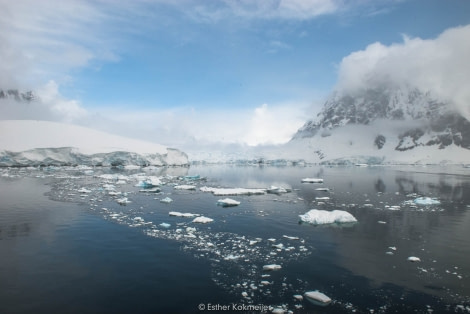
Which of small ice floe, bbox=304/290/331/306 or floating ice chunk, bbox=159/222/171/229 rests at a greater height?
floating ice chunk, bbox=159/222/171/229

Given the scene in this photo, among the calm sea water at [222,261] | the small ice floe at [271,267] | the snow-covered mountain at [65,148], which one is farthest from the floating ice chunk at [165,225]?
the snow-covered mountain at [65,148]

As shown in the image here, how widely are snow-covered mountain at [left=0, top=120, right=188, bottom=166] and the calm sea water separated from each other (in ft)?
182

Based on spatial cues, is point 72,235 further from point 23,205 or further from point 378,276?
point 378,276

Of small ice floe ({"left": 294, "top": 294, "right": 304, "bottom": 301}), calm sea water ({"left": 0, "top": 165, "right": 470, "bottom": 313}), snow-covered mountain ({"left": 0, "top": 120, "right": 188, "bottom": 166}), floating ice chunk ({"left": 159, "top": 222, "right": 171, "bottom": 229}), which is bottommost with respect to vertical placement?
small ice floe ({"left": 294, "top": 294, "right": 304, "bottom": 301})

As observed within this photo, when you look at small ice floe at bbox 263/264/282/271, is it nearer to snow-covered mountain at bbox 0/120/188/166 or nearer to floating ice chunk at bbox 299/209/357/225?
floating ice chunk at bbox 299/209/357/225

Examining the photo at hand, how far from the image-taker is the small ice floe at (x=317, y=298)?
8594mm

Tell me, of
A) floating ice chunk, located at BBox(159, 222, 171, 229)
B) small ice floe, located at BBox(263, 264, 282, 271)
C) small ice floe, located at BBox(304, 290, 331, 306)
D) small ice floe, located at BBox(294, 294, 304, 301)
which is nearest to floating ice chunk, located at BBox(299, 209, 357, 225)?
small ice floe, located at BBox(263, 264, 282, 271)

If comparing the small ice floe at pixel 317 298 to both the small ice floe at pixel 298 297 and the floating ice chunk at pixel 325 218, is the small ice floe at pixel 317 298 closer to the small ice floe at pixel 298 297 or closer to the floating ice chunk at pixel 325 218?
the small ice floe at pixel 298 297

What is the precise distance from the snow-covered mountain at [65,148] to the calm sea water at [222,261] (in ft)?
182

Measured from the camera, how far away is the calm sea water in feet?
28.3

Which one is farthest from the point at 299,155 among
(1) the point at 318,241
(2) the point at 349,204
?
(1) the point at 318,241

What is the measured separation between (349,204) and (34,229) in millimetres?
21819

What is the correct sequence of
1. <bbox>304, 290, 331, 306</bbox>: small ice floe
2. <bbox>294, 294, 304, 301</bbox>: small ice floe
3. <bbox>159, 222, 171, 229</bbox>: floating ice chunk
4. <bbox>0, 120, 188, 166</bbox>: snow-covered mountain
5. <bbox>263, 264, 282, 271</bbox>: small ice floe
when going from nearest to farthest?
1. <bbox>304, 290, 331, 306</bbox>: small ice floe
2. <bbox>294, 294, 304, 301</bbox>: small ice floe
3. <bbox>263, 264, 282, 271</bbox>: small ice floe
4. <bbox>159, 222, 171, 229</bbox>: floating ice chunk
5. <bbox>0, 120, 188, 166</bbox>: snow-covered mountain

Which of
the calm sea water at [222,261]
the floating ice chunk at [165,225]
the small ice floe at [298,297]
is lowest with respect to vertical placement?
the small ice floe at [298,297]
